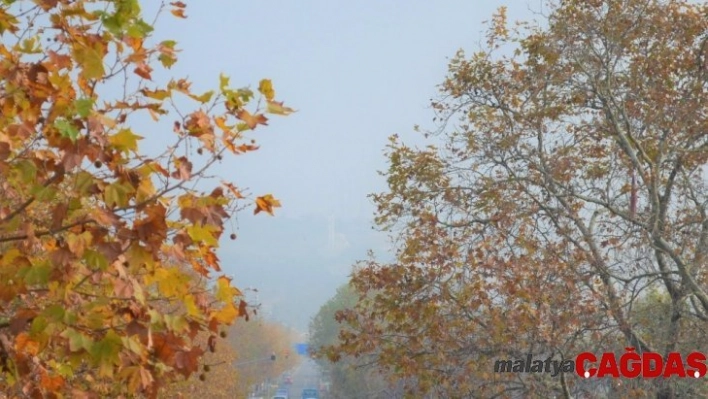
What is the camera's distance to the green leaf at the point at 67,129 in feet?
11.4

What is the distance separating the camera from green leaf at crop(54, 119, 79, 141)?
346 centimetres

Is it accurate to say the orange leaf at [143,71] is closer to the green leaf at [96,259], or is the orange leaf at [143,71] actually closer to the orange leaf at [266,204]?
the orange leaf at [266,204]

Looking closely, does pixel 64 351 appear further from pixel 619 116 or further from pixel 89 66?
pixel 619 116

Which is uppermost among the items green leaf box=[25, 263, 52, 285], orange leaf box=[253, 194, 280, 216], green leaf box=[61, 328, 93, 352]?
orange leaf box=[253, 194, 280, 216]

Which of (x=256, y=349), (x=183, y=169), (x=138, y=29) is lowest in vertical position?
(x=183, y=169)

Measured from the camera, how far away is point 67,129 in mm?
3479

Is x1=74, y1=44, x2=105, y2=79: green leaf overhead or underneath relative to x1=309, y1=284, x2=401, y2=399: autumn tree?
underneath

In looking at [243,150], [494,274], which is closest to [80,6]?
[243,150]

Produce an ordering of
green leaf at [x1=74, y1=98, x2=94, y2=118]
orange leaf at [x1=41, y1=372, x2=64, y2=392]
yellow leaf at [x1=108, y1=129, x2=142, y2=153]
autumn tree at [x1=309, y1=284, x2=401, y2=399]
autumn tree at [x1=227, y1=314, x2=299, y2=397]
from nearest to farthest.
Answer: green leaf at [x1=74, y1=98, x2=94, y2=118] → yellow leaf at [x1=108, y1=129, x2=142, y2=153] → orange leaf at [x1=41, y1=372, x2=64, y2=392] → autumn tree at [x1=309, y1=284, x2=401, y2=399] → autumn tree at [x1=227, y1=314, x2=299, y2=397]

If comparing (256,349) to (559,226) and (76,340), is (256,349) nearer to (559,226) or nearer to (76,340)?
(559,226)

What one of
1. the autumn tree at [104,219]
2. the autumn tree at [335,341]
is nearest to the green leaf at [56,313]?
the autumn tree at [104,219]

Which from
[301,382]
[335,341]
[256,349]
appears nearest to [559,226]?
[335,341]

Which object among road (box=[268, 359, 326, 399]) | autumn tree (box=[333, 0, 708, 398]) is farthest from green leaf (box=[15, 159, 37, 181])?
road (box=[268, 359, 326, 399])

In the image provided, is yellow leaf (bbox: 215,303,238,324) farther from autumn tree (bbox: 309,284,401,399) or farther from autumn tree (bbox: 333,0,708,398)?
autumn tree (bbox: 309,284,401,399)
